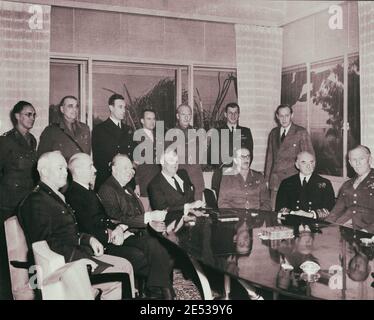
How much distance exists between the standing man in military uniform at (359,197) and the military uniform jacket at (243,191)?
0.69m

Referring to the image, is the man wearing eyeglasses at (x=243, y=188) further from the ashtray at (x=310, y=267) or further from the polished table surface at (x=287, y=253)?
the ashtray at (x=310, y=267)

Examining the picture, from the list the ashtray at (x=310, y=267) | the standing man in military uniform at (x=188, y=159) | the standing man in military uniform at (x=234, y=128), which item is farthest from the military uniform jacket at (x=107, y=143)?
the ashtray at (x=310, y=267)

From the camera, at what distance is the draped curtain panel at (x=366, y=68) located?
14.8 feet

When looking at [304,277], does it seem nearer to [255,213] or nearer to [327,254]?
[327,254]

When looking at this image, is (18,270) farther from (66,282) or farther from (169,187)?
(169,187)

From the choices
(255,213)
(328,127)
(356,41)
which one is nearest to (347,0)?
(356,41)

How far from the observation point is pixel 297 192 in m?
4.16

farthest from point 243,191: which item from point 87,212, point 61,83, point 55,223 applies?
point 61,83

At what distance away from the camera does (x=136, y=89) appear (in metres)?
5.71

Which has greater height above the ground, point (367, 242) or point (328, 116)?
point (328, 116)

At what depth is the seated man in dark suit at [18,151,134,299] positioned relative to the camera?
98.0 inches

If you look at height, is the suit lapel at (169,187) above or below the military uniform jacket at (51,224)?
above

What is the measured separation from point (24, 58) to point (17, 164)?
156cm

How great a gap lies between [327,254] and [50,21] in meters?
4.23
